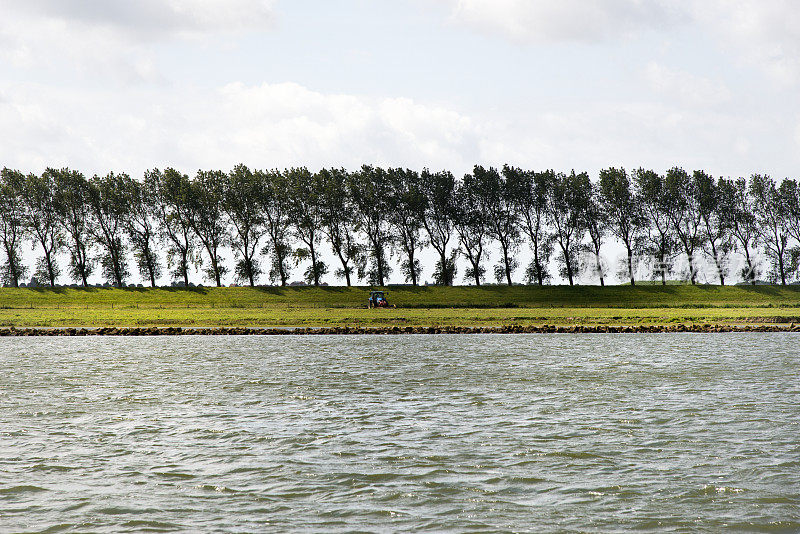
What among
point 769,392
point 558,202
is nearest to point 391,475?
point 769,392

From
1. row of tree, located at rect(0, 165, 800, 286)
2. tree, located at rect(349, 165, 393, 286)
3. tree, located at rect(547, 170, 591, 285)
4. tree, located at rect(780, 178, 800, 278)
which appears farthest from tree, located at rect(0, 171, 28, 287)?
tree, located at rect(780, 178, 800, 278)

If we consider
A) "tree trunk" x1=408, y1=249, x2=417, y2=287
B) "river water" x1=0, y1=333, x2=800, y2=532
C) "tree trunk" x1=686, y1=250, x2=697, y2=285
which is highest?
"tree trunk" x1=408, y1=249, x2=417, y2=287

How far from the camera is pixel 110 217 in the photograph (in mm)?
106375

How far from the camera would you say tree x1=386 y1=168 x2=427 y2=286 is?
10500cm

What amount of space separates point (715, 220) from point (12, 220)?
10129 centimetres

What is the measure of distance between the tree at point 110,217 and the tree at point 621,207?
6835cm

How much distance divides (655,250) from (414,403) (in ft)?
309

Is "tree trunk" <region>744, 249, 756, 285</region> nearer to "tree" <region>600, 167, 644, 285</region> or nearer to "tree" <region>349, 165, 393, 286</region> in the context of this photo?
"tree" <region>600, 167, 644, 285</region>

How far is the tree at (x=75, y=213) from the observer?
10550 centimetres

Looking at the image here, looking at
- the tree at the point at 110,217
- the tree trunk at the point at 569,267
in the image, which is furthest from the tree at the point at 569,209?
the tree at the point at 110,217

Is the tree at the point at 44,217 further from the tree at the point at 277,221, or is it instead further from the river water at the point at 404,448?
the river water at the point at 404,448

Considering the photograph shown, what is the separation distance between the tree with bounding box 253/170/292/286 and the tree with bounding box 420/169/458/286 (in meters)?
19.7

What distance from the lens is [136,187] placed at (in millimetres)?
104312

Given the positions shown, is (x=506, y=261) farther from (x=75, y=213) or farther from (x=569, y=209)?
Answer: (x=75, y=213)
